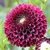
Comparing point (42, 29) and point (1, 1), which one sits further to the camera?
point (1, 1)

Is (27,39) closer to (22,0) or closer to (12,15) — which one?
(12,15)

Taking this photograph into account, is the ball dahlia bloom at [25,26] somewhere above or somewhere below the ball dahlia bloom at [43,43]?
above

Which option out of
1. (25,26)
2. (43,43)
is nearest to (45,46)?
(43,43)

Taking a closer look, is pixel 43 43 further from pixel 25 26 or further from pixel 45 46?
pixel 25 26

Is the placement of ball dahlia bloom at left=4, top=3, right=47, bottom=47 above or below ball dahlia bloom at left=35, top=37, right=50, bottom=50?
above

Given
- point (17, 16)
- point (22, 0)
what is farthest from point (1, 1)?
Result: point (17, 16)

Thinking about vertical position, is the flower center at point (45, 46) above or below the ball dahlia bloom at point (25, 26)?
below

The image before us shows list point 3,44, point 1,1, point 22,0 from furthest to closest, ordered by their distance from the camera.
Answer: point 1,1 < point 22,0 < point 3,44

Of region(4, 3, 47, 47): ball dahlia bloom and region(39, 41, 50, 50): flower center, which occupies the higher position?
region(4, 3, 47, 47): ball dahlia bloom
